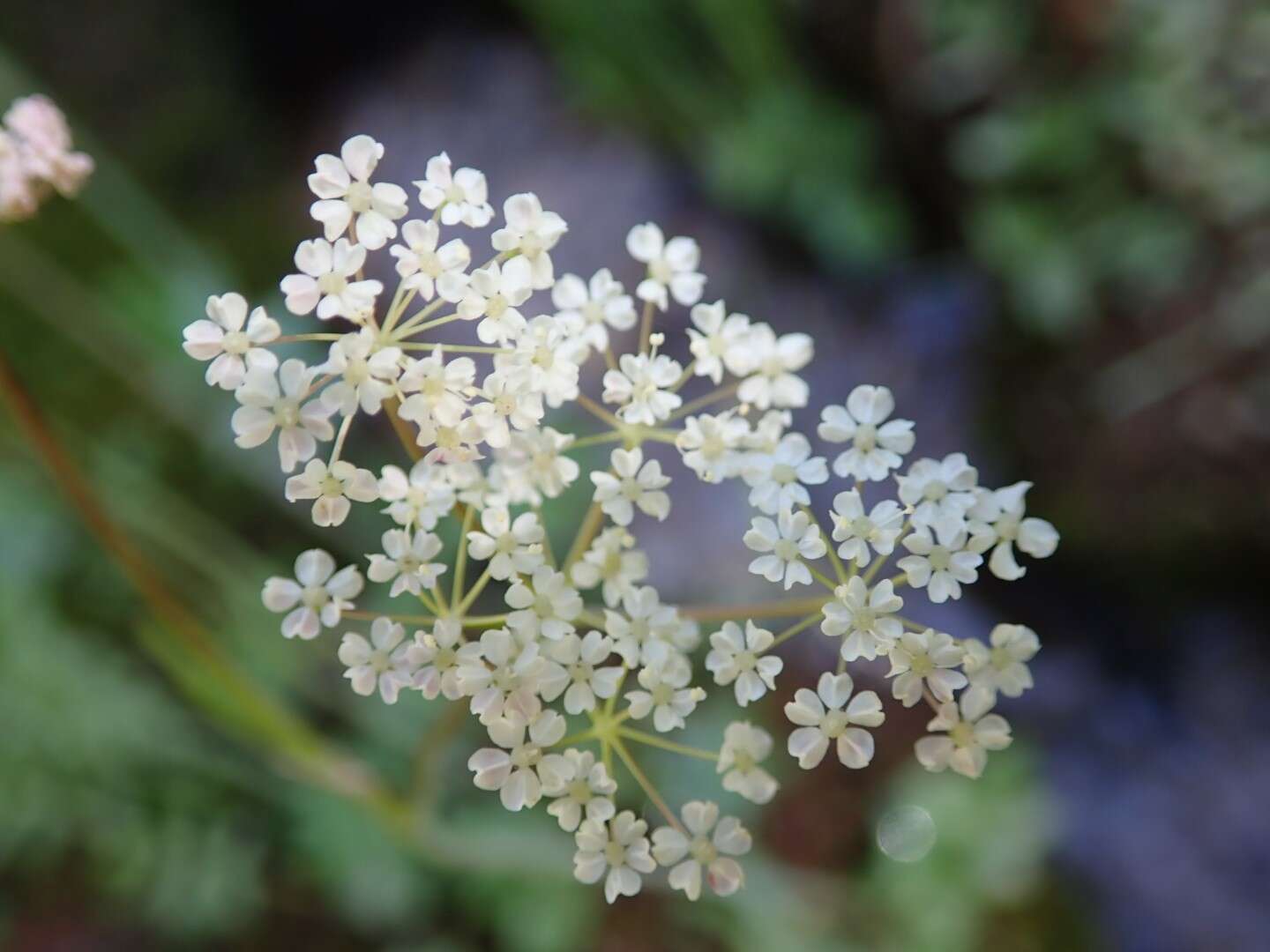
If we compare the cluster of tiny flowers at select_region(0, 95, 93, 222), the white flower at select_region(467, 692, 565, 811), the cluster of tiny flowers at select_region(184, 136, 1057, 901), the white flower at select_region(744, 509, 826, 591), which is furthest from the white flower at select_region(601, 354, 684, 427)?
the cluster of tiny flowers at select_region(0, 95, 93, 222)

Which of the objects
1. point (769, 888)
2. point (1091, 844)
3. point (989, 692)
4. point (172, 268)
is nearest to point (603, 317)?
point (989, 692)

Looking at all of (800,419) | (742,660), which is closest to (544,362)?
(742,660)

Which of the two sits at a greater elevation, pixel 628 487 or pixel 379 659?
pixel 628 487

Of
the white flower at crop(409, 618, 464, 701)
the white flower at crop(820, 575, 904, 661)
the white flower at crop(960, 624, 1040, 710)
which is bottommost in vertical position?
the white flower at crop(409, 618, 464, 701)

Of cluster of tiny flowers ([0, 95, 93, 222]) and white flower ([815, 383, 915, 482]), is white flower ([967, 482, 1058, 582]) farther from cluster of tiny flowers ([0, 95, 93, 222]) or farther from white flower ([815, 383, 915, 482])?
cluster of tiny flowers ([0, 95, 93, 222])

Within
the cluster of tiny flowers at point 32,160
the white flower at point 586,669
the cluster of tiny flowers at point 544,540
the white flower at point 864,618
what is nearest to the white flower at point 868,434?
the cluster of tiny flowers at point 544,540

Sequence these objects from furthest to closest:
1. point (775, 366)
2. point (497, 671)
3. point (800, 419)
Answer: point (800, 419)
point (775, 366)
point (497, 671)

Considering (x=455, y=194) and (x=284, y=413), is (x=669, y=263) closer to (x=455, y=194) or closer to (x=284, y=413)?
(x=455, y=194)
